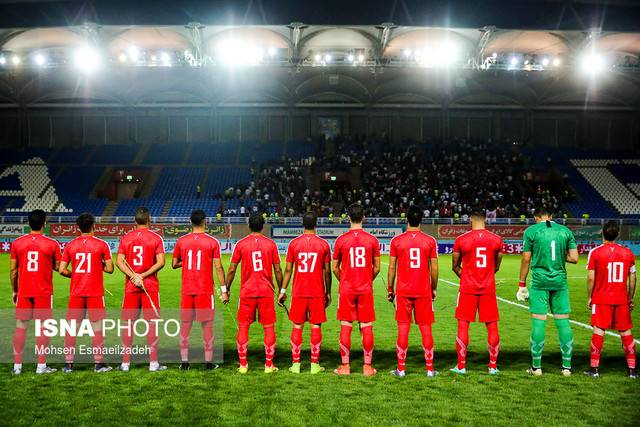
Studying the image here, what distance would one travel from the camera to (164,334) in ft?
34.0

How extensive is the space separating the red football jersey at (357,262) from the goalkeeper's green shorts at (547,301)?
2.32 metres

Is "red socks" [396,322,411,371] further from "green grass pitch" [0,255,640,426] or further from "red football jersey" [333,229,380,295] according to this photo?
"red football jersey" [333,229,380,295]

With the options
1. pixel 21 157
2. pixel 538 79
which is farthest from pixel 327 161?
pixel 21 157

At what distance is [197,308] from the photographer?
8031mm

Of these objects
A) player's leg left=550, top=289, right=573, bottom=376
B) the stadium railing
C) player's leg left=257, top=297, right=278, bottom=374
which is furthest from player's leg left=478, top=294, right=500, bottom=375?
the stadium railing

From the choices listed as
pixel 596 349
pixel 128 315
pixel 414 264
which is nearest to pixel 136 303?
pixel 128 315

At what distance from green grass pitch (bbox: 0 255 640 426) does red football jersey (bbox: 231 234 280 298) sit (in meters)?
1.16

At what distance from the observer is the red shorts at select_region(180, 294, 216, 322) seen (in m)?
7.99

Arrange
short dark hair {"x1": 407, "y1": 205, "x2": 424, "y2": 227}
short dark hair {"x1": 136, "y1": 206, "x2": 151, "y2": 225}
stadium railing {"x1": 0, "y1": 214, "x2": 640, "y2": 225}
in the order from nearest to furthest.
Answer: short dark hair {"x1": 407, "y1": 205, "x2": 424, "y2": 227} < short dark hair {"x1": 136, "y1": 206, "x2": 151, "y2": 225} < stadium railing {"x1": 0, "y1": 214, "x2": 640, "y2": 225}

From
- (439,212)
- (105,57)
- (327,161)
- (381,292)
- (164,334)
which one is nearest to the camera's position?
(164,334)

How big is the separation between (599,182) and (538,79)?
958 cm

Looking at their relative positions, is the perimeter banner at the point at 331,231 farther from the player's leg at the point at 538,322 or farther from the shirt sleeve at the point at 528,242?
the player's leg at the point at 538,322

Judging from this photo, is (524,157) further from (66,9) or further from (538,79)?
(66,9)

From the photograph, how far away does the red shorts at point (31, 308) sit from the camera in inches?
312
